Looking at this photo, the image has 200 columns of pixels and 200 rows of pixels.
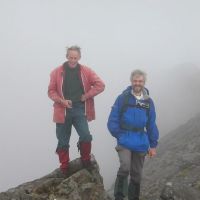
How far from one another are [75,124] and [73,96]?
938mm

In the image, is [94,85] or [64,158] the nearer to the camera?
[94,85]

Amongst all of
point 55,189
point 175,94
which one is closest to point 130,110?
point 55,189

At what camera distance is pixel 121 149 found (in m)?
12.6

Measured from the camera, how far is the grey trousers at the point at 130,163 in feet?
40.7

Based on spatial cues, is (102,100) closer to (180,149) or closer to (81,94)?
(180,149)

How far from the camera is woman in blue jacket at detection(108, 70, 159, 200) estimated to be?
1250cm

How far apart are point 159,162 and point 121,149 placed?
1645cm

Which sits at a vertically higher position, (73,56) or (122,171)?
(73,56)

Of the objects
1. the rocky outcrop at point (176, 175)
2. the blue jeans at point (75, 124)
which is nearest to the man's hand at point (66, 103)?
the blue jeans at point (75, 124)

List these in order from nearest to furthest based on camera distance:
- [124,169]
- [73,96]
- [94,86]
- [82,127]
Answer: [124,169] < [82,127] < [73,96] < [94,86]

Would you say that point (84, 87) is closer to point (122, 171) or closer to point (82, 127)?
point (82, 127)

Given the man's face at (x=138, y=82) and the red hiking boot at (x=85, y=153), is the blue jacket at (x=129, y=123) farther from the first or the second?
the red hiking boot at (x=85, y=153)

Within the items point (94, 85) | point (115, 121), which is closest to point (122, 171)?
point (115, 121)

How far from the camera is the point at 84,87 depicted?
1423 centimetres
